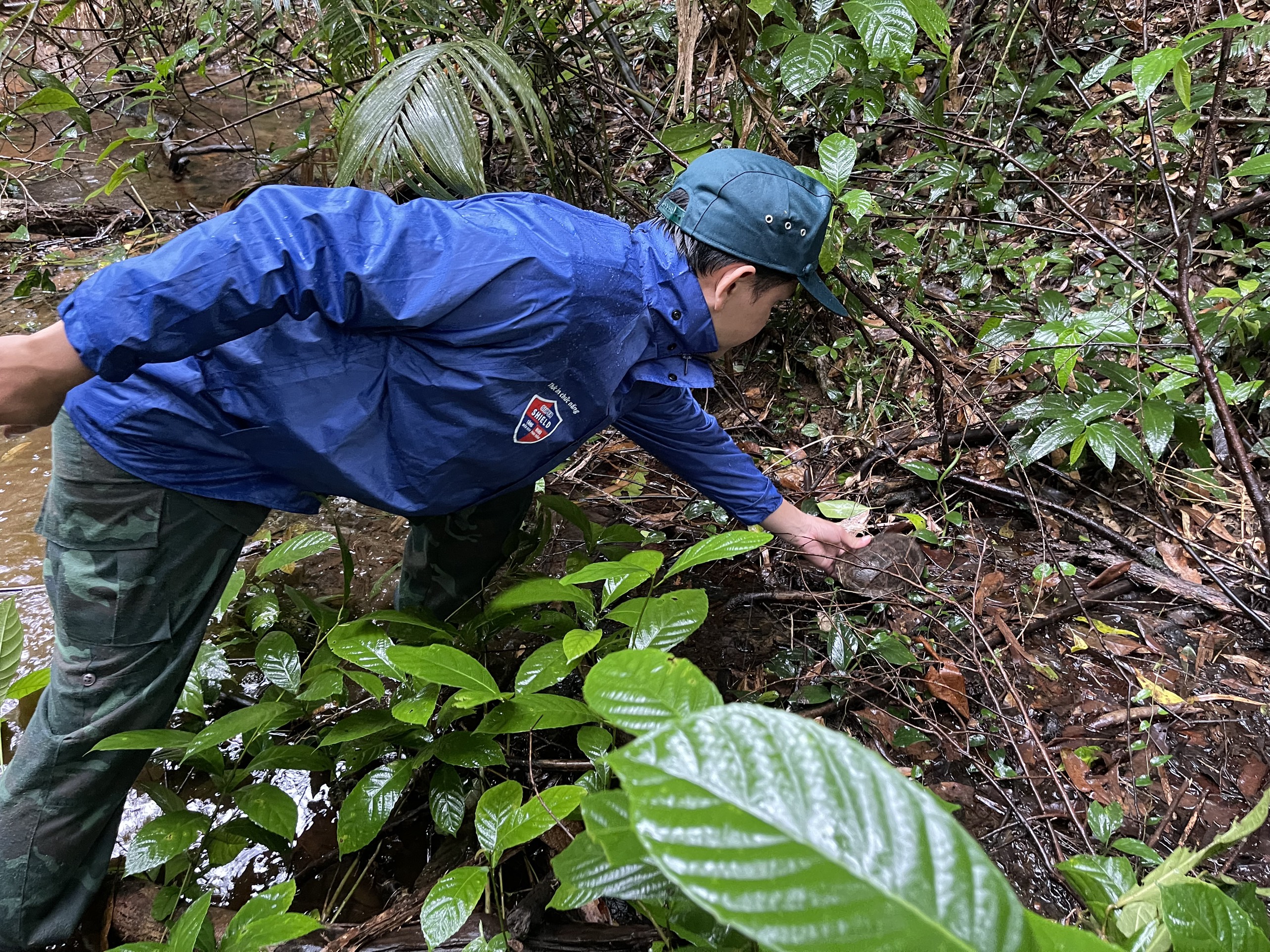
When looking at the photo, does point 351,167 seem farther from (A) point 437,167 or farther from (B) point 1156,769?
(B) point 1156,769

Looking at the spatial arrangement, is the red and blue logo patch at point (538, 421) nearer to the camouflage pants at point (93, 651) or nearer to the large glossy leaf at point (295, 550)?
the camouflage pants at point (93, 651)

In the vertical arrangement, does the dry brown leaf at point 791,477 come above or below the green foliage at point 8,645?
below

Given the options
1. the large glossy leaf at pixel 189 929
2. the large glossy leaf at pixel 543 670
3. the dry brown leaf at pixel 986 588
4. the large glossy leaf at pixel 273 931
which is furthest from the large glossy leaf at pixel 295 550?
the dry brown leaf at pixel 986 588

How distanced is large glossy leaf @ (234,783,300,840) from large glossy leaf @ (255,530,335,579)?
634 millimetres

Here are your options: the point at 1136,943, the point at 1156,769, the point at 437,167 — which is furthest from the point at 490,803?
the point at 437,167

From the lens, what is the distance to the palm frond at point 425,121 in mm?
2275

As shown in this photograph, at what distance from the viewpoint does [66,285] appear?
4199mm

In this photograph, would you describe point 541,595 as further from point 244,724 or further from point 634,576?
point 244,724

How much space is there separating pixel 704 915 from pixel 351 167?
2001 millimetres

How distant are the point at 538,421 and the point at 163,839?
42.6 inches

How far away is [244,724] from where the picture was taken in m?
1.63

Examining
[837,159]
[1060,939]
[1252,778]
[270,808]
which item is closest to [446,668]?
[270,808]

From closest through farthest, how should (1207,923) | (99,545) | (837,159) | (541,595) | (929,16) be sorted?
(1207,923) < (99,545) < (541,595) < (929,16) < (837,159)

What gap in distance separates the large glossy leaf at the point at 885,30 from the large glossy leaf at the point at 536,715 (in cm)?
153
